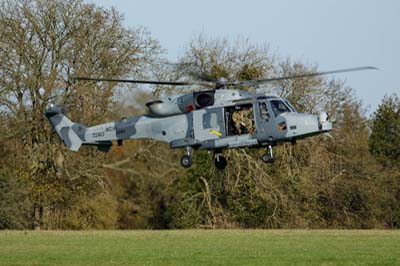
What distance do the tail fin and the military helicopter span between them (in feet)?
4.72

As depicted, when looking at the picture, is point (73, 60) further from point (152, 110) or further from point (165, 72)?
point (152, 110)

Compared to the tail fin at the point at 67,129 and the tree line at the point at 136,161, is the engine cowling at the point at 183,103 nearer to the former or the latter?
the tail fin at the point at 67,129

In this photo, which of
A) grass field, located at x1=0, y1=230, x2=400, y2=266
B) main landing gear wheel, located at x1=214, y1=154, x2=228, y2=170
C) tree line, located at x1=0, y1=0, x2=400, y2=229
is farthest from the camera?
tree line, located at x1=0, y1=0, x2=400, y2=229

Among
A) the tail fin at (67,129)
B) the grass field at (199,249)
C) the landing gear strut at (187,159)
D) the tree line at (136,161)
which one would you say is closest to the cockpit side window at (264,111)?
the landing gear strut at (187,159)

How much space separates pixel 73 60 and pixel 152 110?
1815 centimetres

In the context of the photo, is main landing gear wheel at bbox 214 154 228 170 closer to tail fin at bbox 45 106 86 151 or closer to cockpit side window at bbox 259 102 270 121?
cockpit side window at bbox 259 102 270 121

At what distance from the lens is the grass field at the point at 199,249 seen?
23.9 m

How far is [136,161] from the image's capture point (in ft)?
174

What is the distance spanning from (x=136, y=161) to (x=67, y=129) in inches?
694

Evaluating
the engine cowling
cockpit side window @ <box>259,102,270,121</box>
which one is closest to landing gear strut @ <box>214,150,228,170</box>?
the engine cowling

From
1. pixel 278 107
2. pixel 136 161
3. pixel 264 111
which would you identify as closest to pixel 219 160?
pixel 264 111

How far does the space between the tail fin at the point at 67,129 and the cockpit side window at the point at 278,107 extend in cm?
713

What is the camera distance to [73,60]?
4972 centimetres

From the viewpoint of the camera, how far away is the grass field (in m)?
23.9
